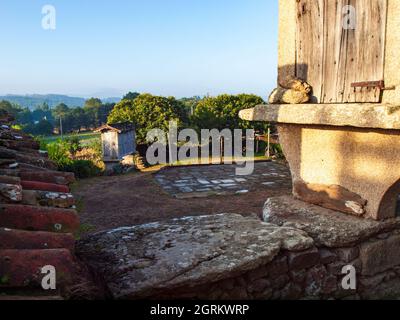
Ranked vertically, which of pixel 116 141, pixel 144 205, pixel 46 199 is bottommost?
pixel 144 205

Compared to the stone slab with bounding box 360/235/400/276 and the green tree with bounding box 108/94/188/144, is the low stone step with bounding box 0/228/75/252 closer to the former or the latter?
the stone slab with bounding box 360/235/400/276

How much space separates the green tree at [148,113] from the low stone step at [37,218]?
18138mm

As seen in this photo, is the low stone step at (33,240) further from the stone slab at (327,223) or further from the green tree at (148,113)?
the green tree at (148,113)

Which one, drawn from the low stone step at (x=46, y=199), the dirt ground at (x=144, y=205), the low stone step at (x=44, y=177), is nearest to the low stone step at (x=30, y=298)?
the low stone step at (x=46, y=199)

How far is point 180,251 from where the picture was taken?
2.36 m

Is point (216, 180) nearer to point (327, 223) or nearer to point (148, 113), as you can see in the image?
point (327, 223)

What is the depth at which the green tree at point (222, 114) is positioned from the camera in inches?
768

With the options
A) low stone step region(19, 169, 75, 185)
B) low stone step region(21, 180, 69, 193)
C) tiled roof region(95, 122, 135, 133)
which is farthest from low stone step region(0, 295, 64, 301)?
tiled roof region(95, 122, 135, 133)

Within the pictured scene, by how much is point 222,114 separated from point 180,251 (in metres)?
17.6

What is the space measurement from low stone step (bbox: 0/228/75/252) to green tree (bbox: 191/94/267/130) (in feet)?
58.3

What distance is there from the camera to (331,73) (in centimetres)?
304

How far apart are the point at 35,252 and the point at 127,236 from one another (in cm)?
113

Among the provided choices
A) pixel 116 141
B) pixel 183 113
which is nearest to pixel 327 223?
pixel 116 141
